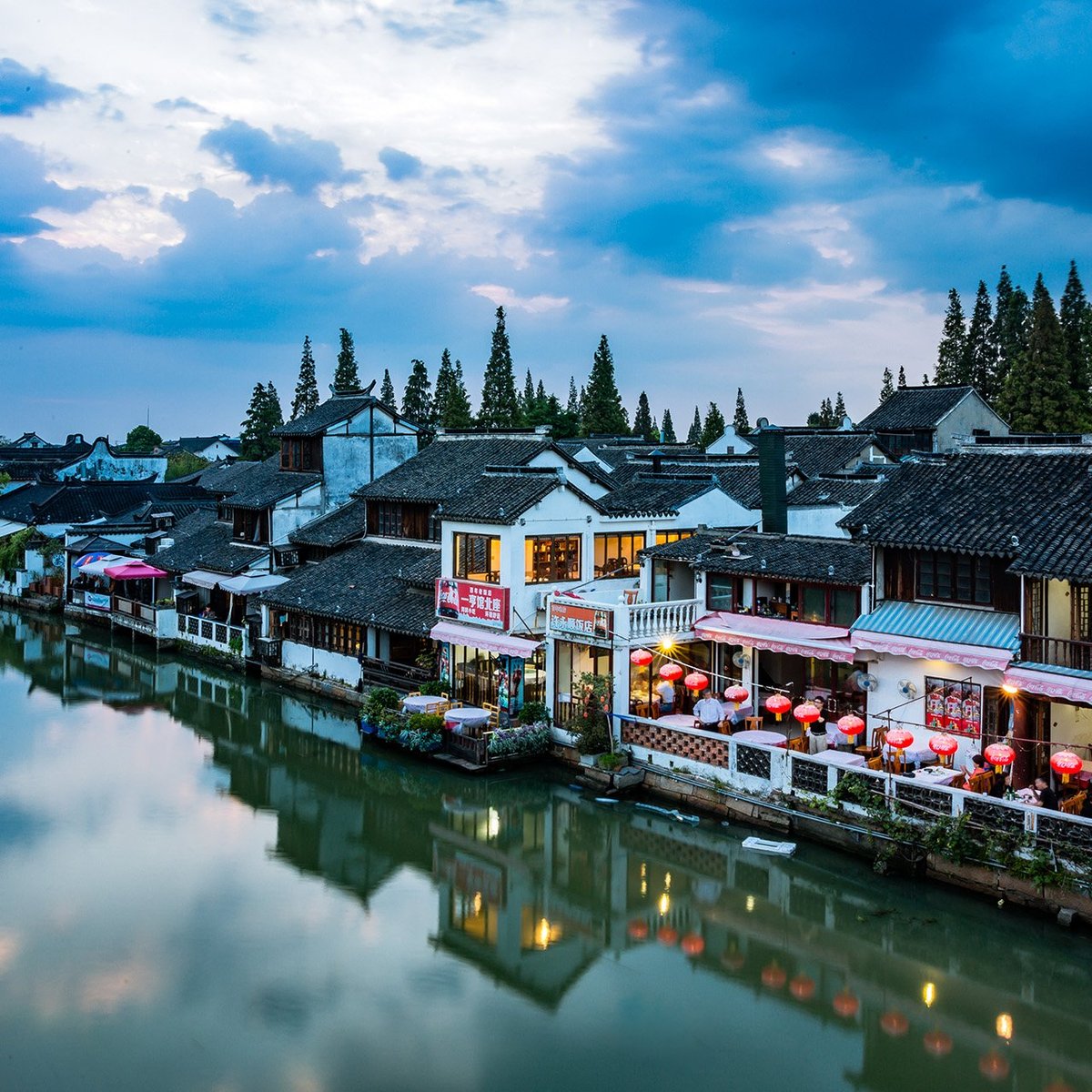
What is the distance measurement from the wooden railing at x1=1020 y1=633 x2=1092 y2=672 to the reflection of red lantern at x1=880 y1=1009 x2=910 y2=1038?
5.82 meters

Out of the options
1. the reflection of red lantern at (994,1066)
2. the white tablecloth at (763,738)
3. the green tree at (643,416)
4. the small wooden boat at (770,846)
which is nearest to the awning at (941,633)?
the white tablecloth at (763,738)

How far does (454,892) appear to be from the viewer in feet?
53.2

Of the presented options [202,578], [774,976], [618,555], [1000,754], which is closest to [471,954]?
[774,976]

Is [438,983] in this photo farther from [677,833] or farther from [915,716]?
[915,716]

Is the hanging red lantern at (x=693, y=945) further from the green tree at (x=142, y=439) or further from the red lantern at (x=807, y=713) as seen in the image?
the green tree at (x=142, y=439)

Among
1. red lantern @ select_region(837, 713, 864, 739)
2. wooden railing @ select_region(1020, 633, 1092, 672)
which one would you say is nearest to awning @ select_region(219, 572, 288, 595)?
red lantern @ select_region(837, 713, 864, 739)

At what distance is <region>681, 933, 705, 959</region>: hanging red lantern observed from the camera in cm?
1414

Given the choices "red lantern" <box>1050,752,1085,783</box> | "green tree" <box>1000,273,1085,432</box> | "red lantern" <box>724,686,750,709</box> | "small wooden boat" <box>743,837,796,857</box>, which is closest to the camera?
"red lantern" <box>1050,752,1085,783</box>

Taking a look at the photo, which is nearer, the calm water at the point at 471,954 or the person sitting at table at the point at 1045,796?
the calm water at the point at 471,954

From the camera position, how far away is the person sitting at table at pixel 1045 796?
578 inches

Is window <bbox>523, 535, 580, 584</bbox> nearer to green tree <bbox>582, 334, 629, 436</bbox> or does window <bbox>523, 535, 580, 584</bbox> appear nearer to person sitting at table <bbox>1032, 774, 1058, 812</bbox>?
person sitting at table <bbox>1032, 774, 1058, 812</bbox>

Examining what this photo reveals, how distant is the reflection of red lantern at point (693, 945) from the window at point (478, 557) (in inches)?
404

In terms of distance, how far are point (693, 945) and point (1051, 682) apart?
20.9 ft

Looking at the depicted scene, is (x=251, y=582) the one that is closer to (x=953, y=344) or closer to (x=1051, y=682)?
(x=1051, y=682)
